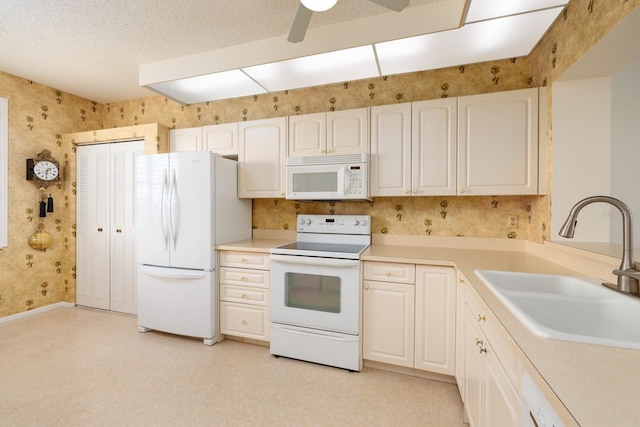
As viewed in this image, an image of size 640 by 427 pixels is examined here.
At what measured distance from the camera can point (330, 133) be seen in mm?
2537

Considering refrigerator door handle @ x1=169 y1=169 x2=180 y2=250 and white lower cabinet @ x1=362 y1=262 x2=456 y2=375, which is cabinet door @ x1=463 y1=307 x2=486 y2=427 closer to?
white lower cabinet @ x1=362 y1=262 x2=456 y2=375

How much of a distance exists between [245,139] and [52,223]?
2703 millimetres

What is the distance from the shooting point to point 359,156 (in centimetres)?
235

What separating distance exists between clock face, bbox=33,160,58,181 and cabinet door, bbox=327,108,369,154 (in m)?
3.27

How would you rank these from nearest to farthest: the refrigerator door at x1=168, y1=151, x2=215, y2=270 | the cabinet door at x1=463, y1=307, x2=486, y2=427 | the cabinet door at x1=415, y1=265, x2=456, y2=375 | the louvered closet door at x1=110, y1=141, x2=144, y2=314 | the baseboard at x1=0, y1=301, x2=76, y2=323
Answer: the cabinet door at x1=463, y1=307, x2=486, y2=427 < the cabinet door at x1=415, y1=265, x2=456, y2=375 < the refrigerator door at x1=168, y1=151, x2=215, y2=270 < the baseboard at x1=0, y1=301, x2=76, y2=323 < the louvered closet door at x1=110, y1=141, x2=144, y2=314

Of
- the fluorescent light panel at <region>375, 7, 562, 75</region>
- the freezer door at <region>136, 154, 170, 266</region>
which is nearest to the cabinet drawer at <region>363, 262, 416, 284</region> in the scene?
the fluorescent light panel at <region>375, 7, 562, 75</region>

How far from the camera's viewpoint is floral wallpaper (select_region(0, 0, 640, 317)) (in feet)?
6.81

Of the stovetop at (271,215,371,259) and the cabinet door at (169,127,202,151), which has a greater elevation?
the cabinet door at (169,127,202,151)

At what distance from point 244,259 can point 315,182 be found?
93 centimetres

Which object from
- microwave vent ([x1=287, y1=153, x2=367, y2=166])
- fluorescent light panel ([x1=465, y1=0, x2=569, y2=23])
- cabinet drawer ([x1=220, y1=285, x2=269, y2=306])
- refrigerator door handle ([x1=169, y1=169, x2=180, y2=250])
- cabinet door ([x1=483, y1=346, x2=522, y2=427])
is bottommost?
cabinet drawer ([x1=220, y1=285, x2=269, y2=306])

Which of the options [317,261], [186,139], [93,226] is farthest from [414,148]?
[93,226]

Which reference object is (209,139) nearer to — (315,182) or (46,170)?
(315,182)

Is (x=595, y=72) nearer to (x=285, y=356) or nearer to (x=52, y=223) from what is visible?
(x=285, y=356)

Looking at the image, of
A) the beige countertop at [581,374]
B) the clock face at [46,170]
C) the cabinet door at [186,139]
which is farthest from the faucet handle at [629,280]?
the clock face at [46,170]
